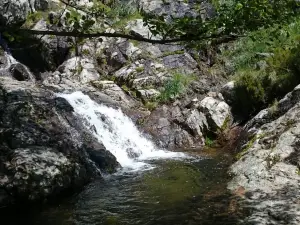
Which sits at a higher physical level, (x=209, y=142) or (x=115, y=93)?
(x=115, y=93)

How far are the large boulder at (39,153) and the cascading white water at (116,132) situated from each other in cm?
83

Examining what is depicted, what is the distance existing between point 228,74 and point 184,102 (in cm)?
328

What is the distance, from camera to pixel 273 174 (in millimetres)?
6766

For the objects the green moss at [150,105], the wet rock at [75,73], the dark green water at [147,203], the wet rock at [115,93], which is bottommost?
the dark green water at [147,203]

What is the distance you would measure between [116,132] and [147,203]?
6.15 metres

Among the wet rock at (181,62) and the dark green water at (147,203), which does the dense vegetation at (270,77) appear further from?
the wet rock at (181,62)

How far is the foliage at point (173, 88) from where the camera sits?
1511cm

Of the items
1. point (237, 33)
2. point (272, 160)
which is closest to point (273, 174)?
point (272, 160)

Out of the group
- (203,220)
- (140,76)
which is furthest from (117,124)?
(203,220)

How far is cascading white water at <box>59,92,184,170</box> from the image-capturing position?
11.7 m

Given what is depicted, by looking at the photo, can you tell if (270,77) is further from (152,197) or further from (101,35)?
(101,35)

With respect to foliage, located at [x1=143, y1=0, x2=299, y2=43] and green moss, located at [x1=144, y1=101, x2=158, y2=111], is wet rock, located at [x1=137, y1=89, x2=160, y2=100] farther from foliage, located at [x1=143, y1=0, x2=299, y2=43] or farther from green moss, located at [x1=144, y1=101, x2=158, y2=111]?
foliage, located at [x1=143, y1=0, x2=299, y2=43]

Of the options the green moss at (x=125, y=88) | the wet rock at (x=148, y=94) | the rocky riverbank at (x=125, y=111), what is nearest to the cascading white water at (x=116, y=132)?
the rocky riverbank at (x=125, y=111)

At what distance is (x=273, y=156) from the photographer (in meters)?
7.27
